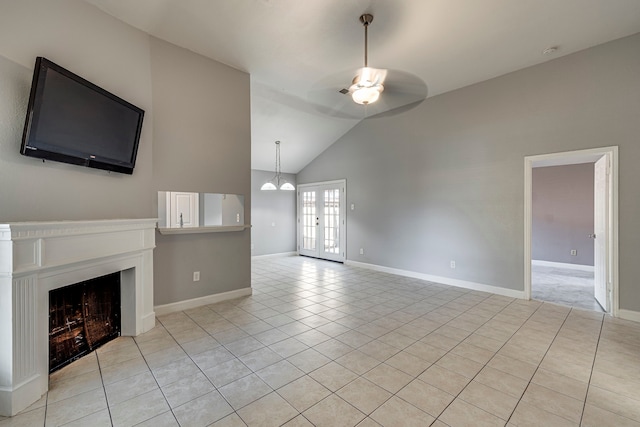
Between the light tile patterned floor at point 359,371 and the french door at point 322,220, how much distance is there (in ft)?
10.7

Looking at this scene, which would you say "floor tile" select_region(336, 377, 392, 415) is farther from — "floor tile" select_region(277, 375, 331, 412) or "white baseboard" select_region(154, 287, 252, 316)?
"white baseboard" select_region(154, 287, 252, 316)

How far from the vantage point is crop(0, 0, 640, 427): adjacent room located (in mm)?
Answer: 1859

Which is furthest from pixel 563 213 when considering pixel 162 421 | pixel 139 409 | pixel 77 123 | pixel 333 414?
pixel 77 123

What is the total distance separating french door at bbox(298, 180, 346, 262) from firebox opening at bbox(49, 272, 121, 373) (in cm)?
472

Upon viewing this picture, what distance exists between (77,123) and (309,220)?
5731 millimetres

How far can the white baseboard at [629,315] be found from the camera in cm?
317

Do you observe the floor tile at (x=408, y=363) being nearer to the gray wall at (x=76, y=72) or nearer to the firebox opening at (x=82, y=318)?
the firebox opening at (x=82, y=318)

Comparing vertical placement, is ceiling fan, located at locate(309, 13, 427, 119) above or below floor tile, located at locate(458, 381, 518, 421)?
above

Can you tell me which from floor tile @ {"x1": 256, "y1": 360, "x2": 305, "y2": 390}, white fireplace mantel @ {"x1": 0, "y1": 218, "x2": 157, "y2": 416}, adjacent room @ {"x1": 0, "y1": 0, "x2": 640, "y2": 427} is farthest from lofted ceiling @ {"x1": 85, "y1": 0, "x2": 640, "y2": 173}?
floor tile @ {"x1": 256, "y1": 360, "x2": 305, "y2": 390}

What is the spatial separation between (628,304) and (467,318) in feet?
6.30

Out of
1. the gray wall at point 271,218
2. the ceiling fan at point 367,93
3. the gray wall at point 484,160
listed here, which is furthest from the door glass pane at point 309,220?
the ceiling fan at point 367,93

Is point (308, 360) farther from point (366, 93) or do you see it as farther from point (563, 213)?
point (563, 213)

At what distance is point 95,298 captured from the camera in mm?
2584

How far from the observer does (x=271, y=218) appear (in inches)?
295
